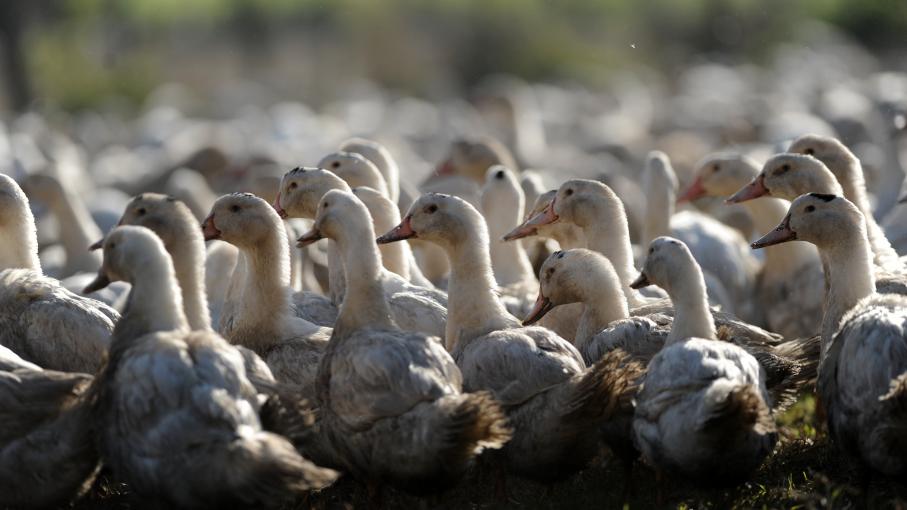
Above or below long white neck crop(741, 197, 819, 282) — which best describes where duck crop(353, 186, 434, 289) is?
above

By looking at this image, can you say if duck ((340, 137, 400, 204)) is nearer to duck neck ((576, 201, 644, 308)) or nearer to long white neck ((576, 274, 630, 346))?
duck neck ((576, 201, 644, 308))

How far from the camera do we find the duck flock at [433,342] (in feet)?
21.6

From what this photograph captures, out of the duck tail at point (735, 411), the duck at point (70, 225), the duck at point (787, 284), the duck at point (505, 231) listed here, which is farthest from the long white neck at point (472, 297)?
the duck at point (70, 225)

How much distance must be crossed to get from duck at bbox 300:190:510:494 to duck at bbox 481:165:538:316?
2609 mm

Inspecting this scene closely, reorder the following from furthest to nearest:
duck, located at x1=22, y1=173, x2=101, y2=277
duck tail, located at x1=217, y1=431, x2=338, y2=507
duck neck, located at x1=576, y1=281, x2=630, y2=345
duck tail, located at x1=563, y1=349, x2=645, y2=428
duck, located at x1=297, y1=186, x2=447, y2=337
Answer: duck, located at x1=22, y1=173, x2=101, y2=277
duck, located at x1=297, y1=186, x2=447, y2=337
duck neck, located at x1=576, y1=281, x2=630, y2=345
duck tail, located at x1=563, y1=349, x2=645, y2=428
duck tail, located at x1=217, y1=431, x2=338, y2=507

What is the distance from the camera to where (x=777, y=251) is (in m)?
11.3

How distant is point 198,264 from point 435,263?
430cm

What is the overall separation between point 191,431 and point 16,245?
10.4 ft

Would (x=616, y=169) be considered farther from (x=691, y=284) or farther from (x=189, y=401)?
(x=189, y=401)

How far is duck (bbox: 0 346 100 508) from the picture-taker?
6797mm

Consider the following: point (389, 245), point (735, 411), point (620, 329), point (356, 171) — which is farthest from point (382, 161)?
point (735, 411)

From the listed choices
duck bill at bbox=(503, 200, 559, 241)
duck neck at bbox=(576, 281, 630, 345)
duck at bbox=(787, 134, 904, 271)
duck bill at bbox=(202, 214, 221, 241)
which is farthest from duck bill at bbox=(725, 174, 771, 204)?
duck bill at bbox=(202, 214, 221, 241)

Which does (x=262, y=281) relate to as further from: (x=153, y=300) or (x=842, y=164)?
(x=842, y=164)

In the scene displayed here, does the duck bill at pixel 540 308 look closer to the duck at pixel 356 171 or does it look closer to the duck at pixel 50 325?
the duck at pixel 50 325
